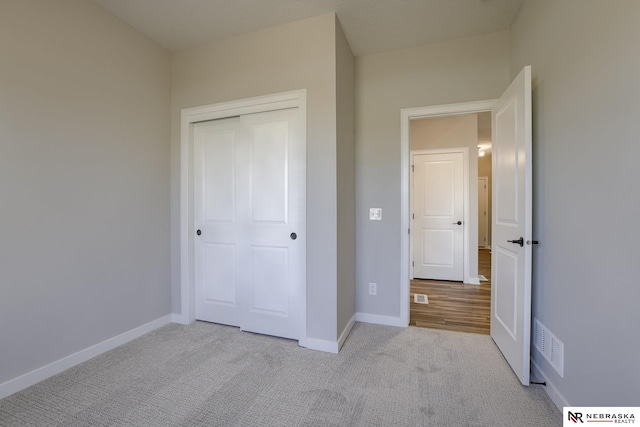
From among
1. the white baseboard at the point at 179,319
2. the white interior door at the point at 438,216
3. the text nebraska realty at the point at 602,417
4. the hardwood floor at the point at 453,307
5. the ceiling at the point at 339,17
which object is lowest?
the hardwood floor at the point at 453,307

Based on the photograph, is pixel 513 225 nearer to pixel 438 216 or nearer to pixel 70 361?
pixel 438 216

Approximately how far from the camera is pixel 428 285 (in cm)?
432

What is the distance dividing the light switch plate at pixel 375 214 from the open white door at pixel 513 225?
3.34 ft

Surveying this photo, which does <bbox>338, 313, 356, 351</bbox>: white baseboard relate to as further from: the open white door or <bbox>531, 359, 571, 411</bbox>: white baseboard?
<bbox>531, 359, 571, 411</bbox>: white baseboard

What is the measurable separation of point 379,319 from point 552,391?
1.43 metres

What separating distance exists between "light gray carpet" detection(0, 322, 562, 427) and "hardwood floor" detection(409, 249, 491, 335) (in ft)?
1.23

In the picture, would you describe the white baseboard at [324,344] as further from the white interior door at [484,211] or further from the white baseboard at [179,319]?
the white interior door at [484,211]

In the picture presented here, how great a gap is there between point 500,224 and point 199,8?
9.87 feet

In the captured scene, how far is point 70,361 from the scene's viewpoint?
6.68ft

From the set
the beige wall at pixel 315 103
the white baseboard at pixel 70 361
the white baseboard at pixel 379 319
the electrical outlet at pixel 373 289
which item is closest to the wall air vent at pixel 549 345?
the white baseboard at pixel 379 319

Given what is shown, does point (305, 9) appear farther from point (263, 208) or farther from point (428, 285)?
point (428, 285)

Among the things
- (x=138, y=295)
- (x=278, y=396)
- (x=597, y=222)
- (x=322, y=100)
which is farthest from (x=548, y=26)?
(x=138, y=295)

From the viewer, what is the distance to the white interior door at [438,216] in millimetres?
4525

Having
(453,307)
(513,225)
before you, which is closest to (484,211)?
(453,307)
